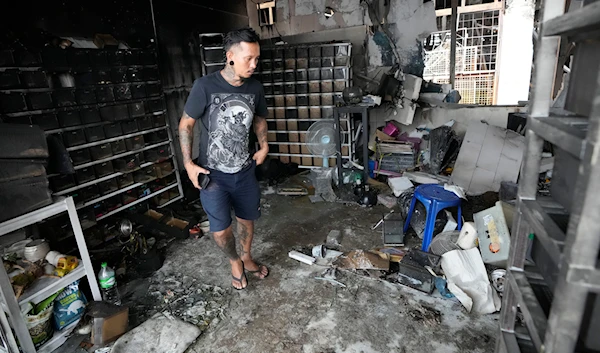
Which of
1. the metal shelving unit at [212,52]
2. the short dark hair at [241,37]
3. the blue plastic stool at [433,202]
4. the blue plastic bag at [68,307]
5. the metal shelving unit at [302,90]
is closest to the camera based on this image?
the short dark hair at [241,37]

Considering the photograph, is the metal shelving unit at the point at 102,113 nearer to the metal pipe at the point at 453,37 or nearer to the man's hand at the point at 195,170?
the man's hand at the point at 195,170

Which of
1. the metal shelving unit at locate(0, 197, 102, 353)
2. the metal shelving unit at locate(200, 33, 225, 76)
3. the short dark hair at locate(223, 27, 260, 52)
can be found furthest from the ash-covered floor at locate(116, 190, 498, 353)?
the metal shelving unit at locate(200, 33, 225, 76)

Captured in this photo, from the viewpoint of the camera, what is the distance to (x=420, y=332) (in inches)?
78.8

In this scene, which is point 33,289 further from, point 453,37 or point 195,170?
point 453,37

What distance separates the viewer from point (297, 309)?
2256 millimetres

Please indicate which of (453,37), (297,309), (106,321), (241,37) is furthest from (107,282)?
(453,37)

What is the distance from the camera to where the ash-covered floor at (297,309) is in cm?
196

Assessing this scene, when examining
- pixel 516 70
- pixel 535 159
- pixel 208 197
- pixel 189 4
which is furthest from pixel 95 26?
pixel 516 70

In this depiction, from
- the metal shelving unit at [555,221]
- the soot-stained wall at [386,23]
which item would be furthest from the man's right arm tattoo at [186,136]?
the soot-stained wall at [386,23]

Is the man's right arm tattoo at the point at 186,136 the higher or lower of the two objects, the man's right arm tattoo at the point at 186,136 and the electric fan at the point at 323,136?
the higher

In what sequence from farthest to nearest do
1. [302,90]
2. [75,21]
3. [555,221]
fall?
[302,90]
[75,21]
[555,221]

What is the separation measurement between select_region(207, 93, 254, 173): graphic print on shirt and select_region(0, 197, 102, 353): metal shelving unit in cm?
92

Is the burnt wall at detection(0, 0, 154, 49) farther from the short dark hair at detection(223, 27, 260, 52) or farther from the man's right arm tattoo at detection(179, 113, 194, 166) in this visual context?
the short dark hair at detection(223, 27, 260, 52)

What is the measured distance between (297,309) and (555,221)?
1.70 m
